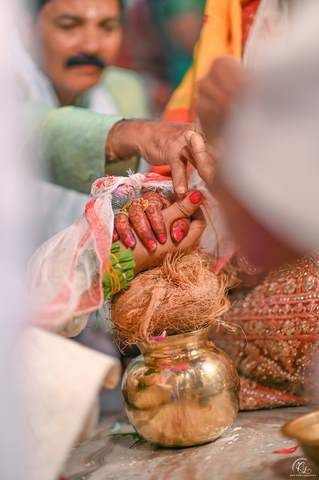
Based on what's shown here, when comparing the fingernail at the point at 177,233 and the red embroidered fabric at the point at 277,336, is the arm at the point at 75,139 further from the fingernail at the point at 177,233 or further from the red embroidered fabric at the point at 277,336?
the red embroidered fabric at the point at 277,336

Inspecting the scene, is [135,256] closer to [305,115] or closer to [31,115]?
[31,115]

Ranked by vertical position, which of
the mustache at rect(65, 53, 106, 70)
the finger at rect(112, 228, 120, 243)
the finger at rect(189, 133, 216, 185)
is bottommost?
the finger at rect(112, 228, 120, 243)

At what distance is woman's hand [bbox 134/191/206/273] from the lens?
1630mm

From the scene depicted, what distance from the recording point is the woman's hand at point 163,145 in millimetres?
1619

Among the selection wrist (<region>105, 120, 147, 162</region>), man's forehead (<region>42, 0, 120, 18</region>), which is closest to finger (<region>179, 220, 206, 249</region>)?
wrist (<region>105, 120, 147, 162</region>)

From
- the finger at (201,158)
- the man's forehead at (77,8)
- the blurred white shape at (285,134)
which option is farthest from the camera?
the man's forehead at (77,8)

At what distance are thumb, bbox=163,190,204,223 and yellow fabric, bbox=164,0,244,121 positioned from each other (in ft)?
1.60

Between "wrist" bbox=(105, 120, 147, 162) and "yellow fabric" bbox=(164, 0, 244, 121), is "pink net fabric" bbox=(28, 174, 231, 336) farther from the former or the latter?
"yellow fabric" bbox=(164, 0, 244, 121)

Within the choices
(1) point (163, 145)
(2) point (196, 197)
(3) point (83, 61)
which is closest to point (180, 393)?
(2) point (196, 197)

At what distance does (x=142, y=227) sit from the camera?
5.29 ft

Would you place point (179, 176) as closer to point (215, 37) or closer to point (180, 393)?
point (180, 393)

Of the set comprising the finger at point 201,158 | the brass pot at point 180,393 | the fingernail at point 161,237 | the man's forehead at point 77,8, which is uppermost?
the man's forehead at point 77,8

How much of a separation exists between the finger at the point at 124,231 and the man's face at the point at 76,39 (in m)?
0.64

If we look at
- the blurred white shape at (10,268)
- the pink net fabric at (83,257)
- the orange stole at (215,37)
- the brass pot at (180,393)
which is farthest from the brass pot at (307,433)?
the orange stole at (215,37)
